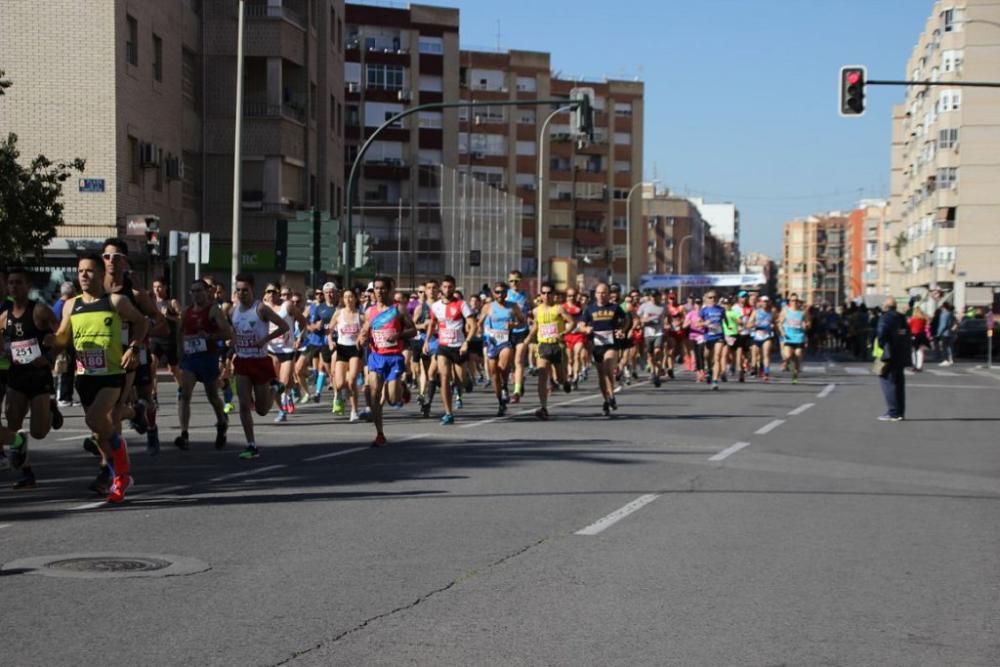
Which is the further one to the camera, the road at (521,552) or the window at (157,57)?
the window at (157,57)

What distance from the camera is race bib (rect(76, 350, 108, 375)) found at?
1112cm

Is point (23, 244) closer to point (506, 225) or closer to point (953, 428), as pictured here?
point (953, 428)

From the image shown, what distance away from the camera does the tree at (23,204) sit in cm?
2778

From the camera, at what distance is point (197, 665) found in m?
5.83

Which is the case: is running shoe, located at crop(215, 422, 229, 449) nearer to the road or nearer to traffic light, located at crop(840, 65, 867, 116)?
the road

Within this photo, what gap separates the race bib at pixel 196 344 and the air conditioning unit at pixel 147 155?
21398mm

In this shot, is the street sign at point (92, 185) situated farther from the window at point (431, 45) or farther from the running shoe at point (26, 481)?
the window at point (431, 45)

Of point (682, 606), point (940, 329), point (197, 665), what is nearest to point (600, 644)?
point (682, 606)

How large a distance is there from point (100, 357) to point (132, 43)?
26.4 m

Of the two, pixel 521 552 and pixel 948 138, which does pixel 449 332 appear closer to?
pixel 521 552

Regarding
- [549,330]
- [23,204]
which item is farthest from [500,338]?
[23,204]

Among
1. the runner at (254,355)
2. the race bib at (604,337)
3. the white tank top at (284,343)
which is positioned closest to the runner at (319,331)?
the white tank top at (284,343)

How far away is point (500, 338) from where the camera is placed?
22.3 metres

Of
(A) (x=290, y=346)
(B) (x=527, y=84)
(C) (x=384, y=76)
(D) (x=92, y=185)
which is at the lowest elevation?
(A) (x=290, y=346)
